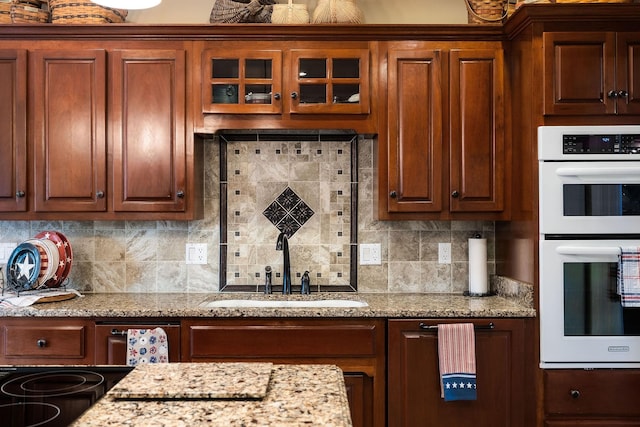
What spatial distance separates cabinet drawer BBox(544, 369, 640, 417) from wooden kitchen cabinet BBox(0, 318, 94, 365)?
223cm

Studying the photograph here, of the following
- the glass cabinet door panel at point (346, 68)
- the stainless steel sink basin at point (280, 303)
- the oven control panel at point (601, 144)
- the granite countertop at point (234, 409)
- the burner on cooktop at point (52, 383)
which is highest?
the glass cabinet door panel at point (346, 68)

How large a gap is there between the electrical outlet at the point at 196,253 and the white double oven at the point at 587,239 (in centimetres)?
184

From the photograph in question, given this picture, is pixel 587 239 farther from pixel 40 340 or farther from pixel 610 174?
pixel 40 340

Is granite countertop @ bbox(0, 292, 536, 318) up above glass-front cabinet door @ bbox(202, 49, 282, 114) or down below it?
below

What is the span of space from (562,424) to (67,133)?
2.83 metres

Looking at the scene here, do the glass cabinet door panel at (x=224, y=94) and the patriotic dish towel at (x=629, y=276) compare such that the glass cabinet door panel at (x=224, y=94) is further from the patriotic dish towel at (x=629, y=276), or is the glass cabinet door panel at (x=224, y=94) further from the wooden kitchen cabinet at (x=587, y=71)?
the patriotic dish towel at (x=629, y=276)

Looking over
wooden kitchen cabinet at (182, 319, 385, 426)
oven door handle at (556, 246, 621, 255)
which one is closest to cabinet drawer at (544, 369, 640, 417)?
oven door handle at (556, 246, 621, 255)

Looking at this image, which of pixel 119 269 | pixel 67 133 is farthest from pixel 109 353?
pixel 67 133

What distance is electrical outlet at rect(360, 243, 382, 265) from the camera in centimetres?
319

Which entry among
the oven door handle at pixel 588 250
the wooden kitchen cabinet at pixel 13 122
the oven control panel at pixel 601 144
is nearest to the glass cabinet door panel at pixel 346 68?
the oven control panel at pixel 601 144

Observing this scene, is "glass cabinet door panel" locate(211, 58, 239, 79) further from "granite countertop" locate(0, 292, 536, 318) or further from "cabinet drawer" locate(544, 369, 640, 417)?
"cabinet drawer" locate(544, 369, 640, 417)

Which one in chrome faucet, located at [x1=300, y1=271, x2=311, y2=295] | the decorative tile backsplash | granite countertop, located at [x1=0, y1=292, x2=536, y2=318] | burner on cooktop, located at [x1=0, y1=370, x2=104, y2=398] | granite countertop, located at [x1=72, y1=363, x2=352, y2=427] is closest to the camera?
granite countertop, located at [x1=72, y1=363, x2=352, y2=427]

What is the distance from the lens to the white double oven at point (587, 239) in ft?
8.13

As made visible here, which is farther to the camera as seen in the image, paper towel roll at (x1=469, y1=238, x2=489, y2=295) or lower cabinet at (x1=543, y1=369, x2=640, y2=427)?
paper towel roll at (x1=469, y1=238, x2=489, y2=295)
